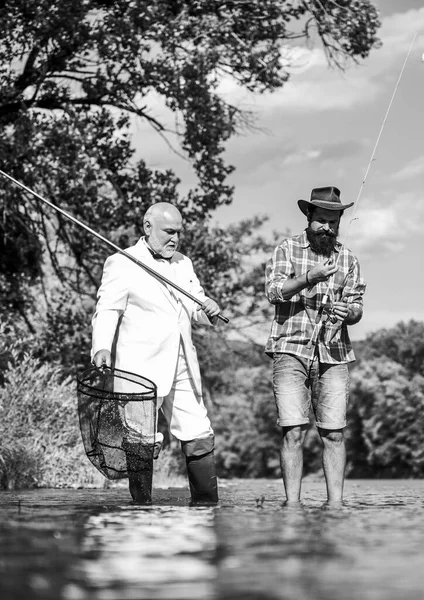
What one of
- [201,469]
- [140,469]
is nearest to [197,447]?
[201,469]

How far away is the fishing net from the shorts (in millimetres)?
804

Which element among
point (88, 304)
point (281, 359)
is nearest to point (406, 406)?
point (88, 304)

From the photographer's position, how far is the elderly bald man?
7219 millimetres

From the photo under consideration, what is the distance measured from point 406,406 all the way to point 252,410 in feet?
31.1

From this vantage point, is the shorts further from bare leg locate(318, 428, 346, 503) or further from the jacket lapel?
the jacket lapel

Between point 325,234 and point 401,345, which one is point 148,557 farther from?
point 401,345

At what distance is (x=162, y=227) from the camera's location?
24.7ft

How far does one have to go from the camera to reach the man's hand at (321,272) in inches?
267

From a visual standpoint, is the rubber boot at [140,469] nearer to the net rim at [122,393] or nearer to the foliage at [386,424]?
the net rim at [122,393]

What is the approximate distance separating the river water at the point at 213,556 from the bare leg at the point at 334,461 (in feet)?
6.12

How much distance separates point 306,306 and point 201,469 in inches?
51.0

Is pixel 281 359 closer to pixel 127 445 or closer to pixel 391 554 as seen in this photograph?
pixel 127 445

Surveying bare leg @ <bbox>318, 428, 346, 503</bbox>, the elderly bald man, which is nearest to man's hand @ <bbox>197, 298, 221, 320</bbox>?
the elderly bald man

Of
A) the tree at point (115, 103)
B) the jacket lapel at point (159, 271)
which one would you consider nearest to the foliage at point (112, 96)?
the tree at point (115, 103)
